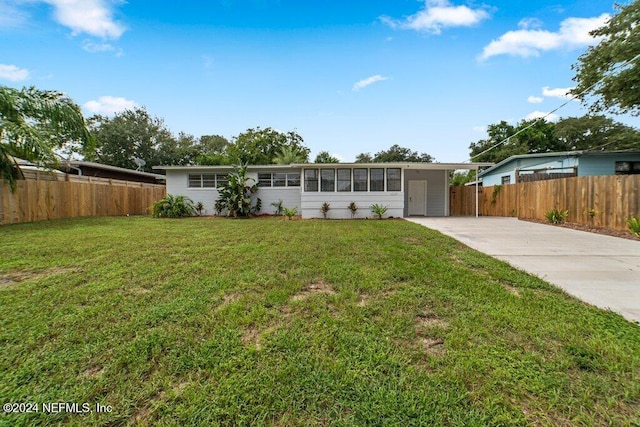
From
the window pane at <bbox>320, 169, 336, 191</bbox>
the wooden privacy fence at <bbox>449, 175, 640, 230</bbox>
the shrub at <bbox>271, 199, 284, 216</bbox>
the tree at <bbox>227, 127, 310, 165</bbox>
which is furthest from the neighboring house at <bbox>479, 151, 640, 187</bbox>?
the tree at <bbox>227, 127, 310, 165</bbox>

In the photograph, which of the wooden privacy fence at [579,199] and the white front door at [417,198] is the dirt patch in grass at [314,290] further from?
the white front door at [417,198]

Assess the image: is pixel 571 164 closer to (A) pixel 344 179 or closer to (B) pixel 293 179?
(A) pixel 344 179

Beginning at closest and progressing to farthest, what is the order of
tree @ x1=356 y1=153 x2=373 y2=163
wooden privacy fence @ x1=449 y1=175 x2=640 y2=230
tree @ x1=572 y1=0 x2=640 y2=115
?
wooden privacy fence @ x1=449 y1=175 x2=640 y2=230 < tree @ x1=572 y1=0 x2=640 y2=115 < tree @ x1=356 y1=153 x2=373 y2=163

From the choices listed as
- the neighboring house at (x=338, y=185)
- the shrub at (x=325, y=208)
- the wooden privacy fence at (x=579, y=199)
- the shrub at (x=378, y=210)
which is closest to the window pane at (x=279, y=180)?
the neighboring house at (x=338, y=185)

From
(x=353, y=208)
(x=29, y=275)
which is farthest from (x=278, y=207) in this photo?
(x=29, y=275)

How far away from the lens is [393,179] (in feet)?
42.2

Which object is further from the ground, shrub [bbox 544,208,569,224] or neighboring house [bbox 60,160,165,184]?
neighboring house [bbox 60,160,165,184]

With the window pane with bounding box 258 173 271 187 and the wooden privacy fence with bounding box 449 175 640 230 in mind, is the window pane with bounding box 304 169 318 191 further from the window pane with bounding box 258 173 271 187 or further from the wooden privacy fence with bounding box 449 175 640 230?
the wooden privacy fence with bounding box 449 175 640 230

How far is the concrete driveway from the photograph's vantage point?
3.05 m

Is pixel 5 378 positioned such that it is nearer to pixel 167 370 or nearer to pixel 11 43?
pixel 167 370

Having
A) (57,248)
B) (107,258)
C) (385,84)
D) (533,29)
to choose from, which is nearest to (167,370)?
(107,258)

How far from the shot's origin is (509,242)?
6.31 meters

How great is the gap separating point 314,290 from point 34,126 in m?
12.0

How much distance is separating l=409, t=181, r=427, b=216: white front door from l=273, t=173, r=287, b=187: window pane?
276 inches
